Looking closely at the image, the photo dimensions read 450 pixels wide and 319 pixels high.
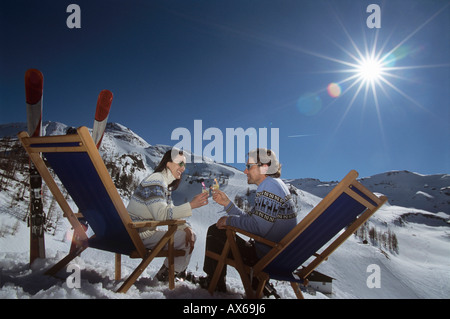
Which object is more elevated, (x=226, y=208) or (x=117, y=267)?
(x=226, y=208)

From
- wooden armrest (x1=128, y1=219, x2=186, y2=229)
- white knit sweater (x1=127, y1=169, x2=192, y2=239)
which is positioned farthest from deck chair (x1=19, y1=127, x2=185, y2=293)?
white knit sweater (x1=127, y1=169, x2=192, y2=239)

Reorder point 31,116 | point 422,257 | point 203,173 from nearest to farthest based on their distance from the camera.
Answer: point 31,116 → point 422,257 → point 203,173

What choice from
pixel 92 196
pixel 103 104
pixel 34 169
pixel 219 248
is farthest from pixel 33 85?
pixel 219 248

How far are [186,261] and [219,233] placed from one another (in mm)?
610

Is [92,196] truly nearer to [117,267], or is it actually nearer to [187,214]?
[187,214]

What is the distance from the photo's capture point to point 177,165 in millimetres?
3014

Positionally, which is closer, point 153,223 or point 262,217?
point 153,223

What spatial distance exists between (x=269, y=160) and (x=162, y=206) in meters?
1.47

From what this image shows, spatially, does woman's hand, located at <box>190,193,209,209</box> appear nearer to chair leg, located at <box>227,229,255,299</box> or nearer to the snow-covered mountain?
chair leg, located at <box>227,229,255,299</box>

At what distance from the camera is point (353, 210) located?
2.22 metres

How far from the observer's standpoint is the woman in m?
2.57

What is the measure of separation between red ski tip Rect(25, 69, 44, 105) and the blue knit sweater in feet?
10.7
